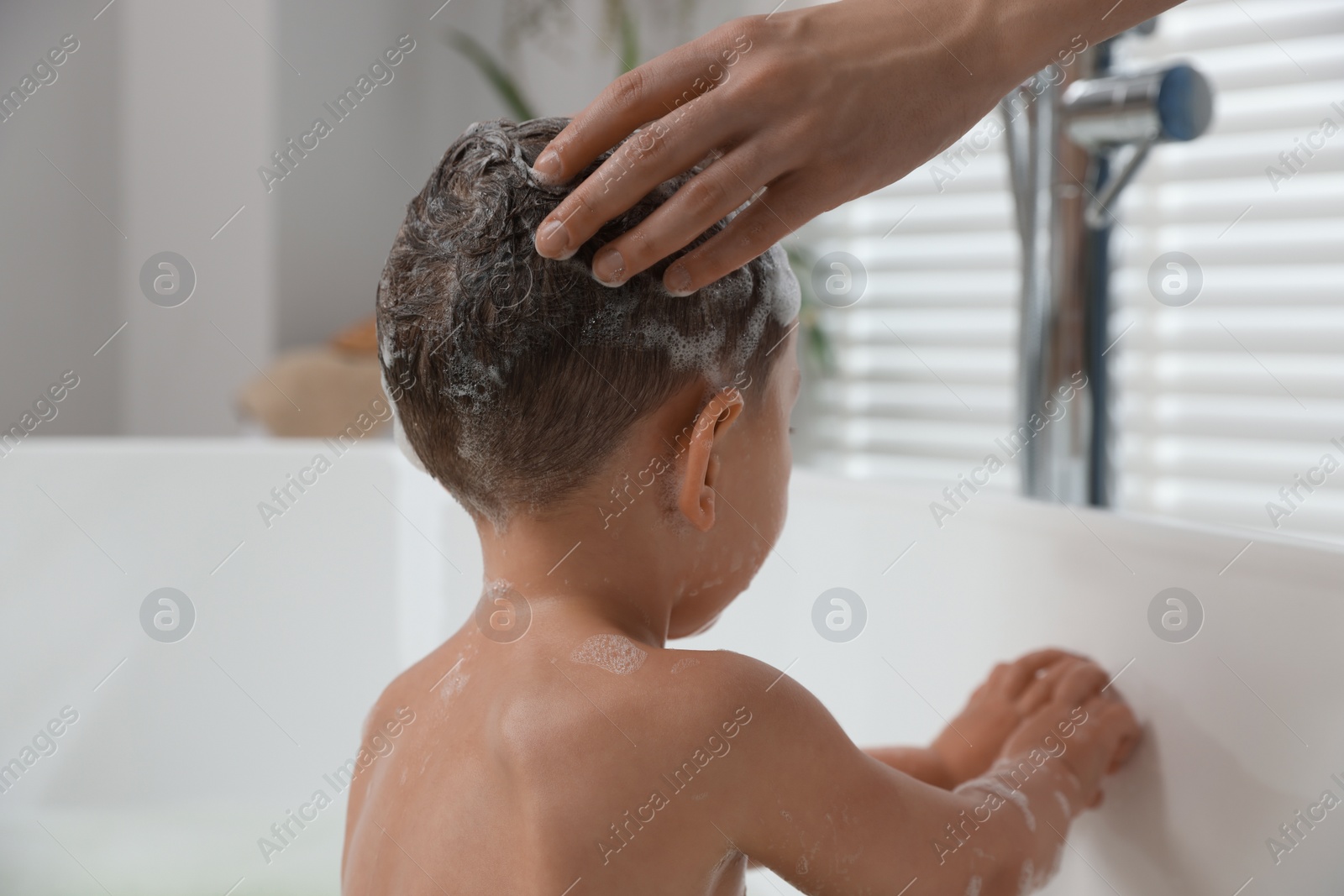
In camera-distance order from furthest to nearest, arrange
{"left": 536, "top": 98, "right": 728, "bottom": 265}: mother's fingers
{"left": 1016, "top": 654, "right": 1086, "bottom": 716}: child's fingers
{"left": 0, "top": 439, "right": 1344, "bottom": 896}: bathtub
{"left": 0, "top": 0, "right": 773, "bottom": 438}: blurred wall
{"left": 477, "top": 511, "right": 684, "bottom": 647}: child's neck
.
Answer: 1. {"left": 0, "top": 0, "right": 773, "bottom": 438}: blurred wall
2. {"left": 0, "top": 439, "right": 1344, "bottom": 896}: bathtub
3. {"left": 1016, "top": 654, "right": 1086, "bottom": 716}: child's fingers
4. {"left": 477, "top": 511, "right": 684, "bottom": 647}: child's neck
5. {"left": 536, "top": 98, "right": 728, "bottom": 265}: mother's fingers

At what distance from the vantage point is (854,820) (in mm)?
572

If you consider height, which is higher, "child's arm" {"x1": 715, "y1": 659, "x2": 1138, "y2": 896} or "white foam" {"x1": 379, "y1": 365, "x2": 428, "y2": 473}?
"white foam" {"x1": 379, "y1": 365, "x2": 428, "y2": 473}

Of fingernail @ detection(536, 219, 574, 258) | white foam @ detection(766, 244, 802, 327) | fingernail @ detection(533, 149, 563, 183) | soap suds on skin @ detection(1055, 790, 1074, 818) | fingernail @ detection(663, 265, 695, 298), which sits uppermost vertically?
fingernail @ detection(533, 149, 563, 183)

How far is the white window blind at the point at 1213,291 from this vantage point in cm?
158

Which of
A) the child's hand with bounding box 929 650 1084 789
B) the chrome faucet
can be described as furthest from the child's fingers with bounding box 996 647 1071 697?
the chrome faucet

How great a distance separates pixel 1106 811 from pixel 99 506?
120cm

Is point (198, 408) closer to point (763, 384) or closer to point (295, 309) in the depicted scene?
point (295, 309)

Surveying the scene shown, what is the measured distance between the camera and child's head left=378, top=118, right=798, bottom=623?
1.90ft

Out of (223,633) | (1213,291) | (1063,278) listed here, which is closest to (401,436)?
→ (1063,278)

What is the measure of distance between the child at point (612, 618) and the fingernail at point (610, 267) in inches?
1.0

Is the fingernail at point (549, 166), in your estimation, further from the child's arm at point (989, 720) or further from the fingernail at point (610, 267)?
the child's arm at point (989, 720)

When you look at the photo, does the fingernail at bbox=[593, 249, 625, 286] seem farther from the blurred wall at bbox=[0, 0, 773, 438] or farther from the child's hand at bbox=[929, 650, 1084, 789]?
the blurred wall at bbox=[0, 0, 773, 438]

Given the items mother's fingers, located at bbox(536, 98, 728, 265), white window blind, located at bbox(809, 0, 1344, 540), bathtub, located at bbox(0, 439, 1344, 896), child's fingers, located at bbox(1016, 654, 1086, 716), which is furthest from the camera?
white window blind, located at bbox(809, 0, 1344, 540)

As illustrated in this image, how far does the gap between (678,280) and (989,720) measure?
1.28ft
